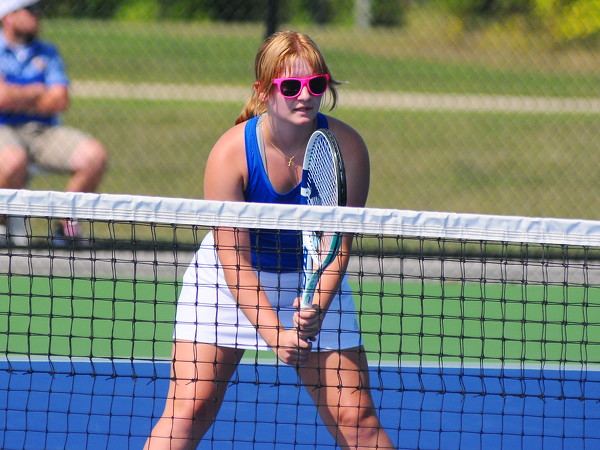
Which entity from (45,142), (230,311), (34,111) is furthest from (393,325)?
(34,111)

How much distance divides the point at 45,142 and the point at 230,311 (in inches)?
151

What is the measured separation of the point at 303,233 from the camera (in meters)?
3.32

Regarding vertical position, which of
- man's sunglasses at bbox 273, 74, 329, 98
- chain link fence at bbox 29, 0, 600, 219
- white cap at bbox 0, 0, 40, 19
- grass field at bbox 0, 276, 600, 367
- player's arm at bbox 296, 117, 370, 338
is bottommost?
chain link fence at bbox 29, 0, 600, 219

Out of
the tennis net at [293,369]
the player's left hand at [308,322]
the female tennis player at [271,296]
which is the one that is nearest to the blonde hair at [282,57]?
the female tennis player at [271,296]

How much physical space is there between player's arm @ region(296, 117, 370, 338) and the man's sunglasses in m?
0.17

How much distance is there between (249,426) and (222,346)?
953mm

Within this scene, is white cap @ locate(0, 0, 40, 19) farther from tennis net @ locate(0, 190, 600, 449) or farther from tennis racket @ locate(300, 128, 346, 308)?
tennis racket @ locate(300, 128, 346, 308)

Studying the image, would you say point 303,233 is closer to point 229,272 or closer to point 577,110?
point 229,272

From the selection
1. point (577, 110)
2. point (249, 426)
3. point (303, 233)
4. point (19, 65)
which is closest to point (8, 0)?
point (19, 65)

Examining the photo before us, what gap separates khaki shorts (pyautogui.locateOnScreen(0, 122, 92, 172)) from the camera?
680cm

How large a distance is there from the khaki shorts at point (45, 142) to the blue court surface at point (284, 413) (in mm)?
2200

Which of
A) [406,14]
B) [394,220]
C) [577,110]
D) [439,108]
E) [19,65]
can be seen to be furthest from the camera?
[439,108]

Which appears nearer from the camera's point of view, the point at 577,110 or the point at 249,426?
the point at 249,426

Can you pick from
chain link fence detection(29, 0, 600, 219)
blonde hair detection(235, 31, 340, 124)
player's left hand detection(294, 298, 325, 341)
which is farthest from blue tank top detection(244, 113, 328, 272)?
chain link fence detection(29, 0, 600, 219)
